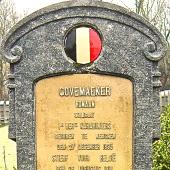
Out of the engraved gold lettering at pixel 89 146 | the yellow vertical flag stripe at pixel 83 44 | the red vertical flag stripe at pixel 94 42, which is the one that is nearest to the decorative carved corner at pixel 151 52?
the red vertical flag stripe at pixel 94 42

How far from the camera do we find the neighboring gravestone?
14.2 ft

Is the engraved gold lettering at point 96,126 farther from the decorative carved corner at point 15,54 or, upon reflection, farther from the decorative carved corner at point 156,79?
the decorative carved corner at point 15,54

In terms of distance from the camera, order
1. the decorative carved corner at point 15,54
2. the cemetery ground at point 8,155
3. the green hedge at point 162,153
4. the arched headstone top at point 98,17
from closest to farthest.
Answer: the arched headstone top at point 98,17 < the decorative carved corner at point 15,54 < the green hedge at point 162,153 < the cemetery ground at point 8,155

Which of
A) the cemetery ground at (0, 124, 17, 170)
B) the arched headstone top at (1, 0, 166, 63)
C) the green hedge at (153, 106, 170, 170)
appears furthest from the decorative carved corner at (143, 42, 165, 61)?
the cemetery ground at (0, 124, 17, 170)

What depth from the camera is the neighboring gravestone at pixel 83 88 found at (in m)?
4.34

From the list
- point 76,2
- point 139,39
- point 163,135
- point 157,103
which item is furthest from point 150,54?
point 163,135

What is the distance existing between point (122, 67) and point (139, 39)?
0.32 m

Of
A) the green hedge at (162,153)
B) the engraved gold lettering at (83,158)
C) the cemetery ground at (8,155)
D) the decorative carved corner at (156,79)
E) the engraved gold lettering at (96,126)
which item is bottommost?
the cemetery ground at (8,155)

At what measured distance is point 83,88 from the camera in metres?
4.41

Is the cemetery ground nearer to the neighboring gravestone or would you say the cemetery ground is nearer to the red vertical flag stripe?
the neighboring gravestone

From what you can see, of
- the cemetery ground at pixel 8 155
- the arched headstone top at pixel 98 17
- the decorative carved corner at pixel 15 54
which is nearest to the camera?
the arched headstone top at pixel 98 17

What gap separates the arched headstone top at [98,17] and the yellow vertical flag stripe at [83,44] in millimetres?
88

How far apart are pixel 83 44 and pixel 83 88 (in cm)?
43

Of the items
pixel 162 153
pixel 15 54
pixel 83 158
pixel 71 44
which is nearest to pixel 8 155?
pixel 162 153
